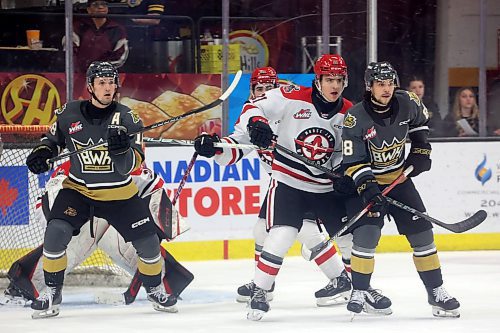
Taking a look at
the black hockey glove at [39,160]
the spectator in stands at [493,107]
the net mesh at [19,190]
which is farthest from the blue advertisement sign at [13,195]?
the spectator in stands at [493,107]

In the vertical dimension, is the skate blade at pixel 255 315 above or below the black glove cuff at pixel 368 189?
below

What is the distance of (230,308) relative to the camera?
18.7 ft

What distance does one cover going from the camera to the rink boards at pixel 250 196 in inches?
293

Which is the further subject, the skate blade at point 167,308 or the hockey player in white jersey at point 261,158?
the skate blade at point 167,308

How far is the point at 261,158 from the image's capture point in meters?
6.00

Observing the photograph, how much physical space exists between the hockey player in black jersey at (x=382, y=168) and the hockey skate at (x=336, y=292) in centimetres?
42

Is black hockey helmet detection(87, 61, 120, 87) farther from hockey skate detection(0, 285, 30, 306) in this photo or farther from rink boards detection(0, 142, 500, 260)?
rink boards detection(0, 142, 500, 260)

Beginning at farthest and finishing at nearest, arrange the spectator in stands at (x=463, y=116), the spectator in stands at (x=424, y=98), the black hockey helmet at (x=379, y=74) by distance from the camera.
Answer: the spectator in stands at (x=424, y=98) < the spectator in stands at (x=463, y=116) < the black hockey helmet at (x=379, y=74)

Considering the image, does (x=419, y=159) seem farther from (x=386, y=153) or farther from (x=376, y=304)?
(x=376, y=304)

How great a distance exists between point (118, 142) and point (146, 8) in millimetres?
2846

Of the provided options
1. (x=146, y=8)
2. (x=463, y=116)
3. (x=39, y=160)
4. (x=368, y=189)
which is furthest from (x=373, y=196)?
(x=463, y=116)

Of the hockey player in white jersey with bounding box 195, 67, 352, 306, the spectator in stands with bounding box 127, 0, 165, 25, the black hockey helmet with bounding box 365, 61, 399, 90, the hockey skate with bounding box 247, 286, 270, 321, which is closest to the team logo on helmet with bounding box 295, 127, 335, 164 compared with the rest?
the hockey player in white jersey with bounding box 195, 67, 352, 306

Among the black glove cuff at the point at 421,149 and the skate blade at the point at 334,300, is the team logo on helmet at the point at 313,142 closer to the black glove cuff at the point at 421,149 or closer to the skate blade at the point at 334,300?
the black glove cuff at the point at 421,149

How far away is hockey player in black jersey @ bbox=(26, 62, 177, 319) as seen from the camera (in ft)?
17.2
